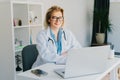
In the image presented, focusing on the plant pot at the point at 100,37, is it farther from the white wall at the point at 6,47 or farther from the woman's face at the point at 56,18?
the woman's face at the point at 56,18

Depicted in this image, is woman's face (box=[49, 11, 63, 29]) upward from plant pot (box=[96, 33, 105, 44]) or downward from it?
upward

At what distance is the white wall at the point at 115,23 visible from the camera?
17.7 ft

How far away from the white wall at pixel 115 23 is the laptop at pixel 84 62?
4012mm

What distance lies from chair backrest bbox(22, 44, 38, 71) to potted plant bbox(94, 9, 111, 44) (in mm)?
3165

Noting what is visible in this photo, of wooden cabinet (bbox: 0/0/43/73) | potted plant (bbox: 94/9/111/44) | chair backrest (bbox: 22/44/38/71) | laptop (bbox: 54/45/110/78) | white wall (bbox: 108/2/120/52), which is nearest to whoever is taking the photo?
laptop (bbox: 54/45/110/78)

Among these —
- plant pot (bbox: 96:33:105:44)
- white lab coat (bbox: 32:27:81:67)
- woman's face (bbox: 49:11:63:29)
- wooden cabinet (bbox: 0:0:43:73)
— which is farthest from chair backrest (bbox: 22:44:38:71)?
plant pot (bbox: 96:33:105:44)

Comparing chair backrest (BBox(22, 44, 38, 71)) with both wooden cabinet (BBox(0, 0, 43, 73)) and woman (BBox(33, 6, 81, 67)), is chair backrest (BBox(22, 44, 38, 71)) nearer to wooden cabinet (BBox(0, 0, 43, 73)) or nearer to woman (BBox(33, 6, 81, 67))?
woman (BBox(33, 6, 81, 67))

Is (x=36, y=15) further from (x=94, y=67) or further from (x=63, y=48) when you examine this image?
(x=94, y=67)

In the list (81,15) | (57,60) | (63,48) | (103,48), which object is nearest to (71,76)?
(103,48)

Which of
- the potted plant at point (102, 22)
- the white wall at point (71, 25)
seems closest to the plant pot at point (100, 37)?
the potted plant at point (102, 22)

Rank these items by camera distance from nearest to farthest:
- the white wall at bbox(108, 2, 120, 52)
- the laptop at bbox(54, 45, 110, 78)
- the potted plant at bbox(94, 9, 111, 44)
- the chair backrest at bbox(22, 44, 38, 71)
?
the laptop at bbox(54, 45, 110, 78)
the chair backrest at bbox(22, 44, 38, 71)
the potted plant at bbox(94, 9, 111, 44)
the white wall at bbox(108, 2, 120, 52)

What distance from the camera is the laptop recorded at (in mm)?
1453

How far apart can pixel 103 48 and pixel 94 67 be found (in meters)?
0.17

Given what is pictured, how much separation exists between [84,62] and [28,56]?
2.78ft
